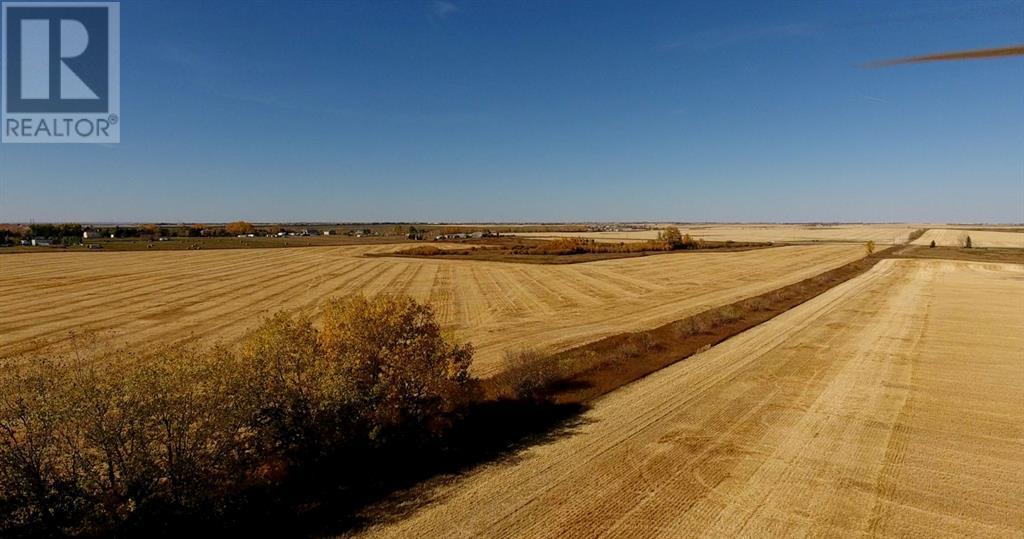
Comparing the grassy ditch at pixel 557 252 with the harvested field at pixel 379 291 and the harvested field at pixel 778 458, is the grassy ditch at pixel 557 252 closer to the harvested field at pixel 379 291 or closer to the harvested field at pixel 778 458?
the harvested field at pixel 379 291

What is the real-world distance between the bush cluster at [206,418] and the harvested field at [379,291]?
30.3ft

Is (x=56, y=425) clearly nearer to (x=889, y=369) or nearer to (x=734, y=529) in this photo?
(x=734, y=529)

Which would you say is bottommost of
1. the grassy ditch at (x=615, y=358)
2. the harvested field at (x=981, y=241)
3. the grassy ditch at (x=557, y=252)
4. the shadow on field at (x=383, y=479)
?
the shadow on field at (x=383, y=479)

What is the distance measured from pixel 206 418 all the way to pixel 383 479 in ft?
16.1

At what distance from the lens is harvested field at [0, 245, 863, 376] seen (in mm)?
34031

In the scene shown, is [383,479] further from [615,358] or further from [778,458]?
[615,358]

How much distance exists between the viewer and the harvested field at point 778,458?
38.5 feet

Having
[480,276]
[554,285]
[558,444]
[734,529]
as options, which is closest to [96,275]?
[480,276]

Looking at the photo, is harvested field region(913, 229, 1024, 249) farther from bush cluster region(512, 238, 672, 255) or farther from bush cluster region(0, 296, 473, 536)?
bush cluster region(0, 296, 473, 536)

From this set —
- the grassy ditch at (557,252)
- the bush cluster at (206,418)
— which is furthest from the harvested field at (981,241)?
the bush cluster at (206,418)

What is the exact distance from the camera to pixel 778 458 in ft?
49.2

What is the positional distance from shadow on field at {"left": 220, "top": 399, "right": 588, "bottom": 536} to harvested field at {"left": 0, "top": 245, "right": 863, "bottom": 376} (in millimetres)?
7397

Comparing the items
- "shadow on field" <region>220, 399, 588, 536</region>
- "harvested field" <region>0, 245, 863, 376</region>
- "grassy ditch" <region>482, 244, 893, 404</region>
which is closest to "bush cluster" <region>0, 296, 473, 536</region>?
"shadow on field" <region>220, 399, 588, 536</region>

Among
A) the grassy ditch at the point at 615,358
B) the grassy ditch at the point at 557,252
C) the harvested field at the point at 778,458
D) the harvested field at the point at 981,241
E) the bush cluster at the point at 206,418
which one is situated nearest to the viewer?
the bush cluster at the point at 206,418
